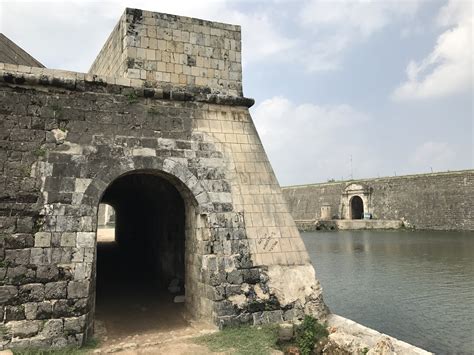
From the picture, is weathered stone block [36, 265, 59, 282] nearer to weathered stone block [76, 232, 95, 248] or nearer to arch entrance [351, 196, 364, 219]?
weathered stone block [76, 232, 95, 248]

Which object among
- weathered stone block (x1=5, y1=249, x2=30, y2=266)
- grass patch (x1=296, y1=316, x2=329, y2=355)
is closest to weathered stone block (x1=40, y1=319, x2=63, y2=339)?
weathered stone block (x1=5, y1=249, x2=30, y2=266)

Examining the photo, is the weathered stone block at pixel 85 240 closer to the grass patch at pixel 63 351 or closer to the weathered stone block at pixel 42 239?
the weathered stone block at pixel 42 239

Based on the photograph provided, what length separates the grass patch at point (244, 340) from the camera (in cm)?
558

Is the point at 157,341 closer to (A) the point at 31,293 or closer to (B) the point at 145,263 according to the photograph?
(A) the point at 31,293

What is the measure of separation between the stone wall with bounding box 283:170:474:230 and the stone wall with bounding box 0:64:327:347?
83.6 ft

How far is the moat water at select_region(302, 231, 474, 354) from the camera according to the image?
8.33 metres

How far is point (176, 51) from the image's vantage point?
7574mm

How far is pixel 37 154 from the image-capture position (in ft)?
19.5

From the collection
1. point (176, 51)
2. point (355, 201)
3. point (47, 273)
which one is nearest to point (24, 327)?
point (47, 273)

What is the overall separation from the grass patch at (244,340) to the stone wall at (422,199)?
85.6 feet

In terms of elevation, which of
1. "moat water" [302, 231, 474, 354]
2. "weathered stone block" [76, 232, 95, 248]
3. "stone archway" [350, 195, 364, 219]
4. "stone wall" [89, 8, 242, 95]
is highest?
"stone wall" [89, 8, 242, 95]

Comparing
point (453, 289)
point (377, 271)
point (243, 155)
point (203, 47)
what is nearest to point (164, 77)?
point (203, 47)

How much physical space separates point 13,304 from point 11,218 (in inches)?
46.7

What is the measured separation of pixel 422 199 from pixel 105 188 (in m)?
29.1
